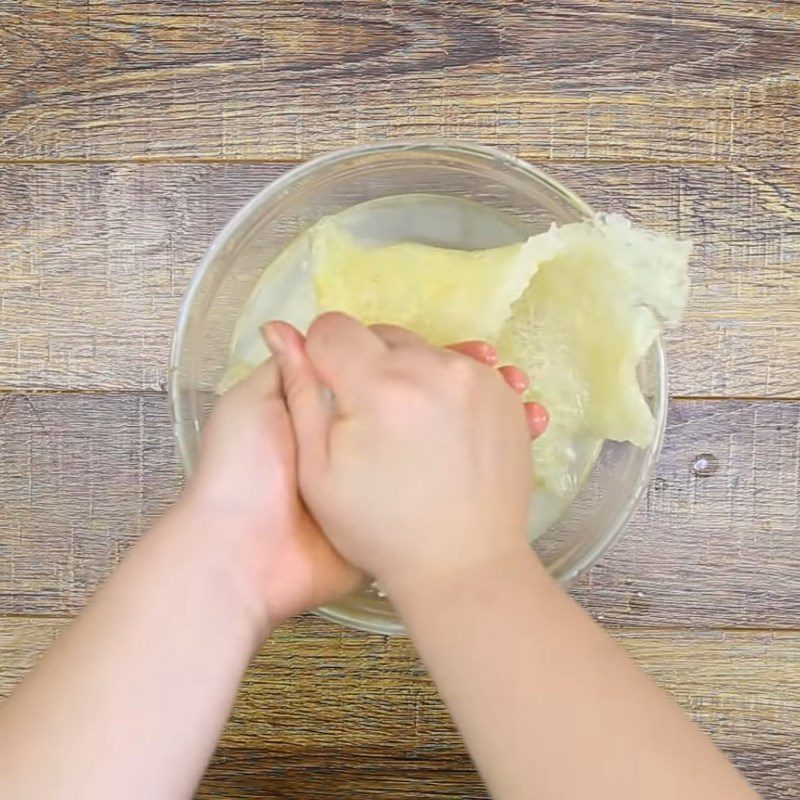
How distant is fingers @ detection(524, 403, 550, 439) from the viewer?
21.6 inches

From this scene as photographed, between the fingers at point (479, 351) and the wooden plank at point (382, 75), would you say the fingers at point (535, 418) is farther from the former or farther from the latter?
the wooden plank at point (382, 75)

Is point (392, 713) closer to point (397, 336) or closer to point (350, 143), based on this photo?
point (397, 336)

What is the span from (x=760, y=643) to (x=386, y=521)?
0.34 metres

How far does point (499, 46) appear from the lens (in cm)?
64

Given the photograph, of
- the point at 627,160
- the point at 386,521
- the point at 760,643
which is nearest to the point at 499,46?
the point at 627,160

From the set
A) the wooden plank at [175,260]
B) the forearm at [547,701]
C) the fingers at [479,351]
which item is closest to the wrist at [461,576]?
the forearm at [547,701]

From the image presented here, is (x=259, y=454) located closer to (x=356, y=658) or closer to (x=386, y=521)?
(x=386, y=521)

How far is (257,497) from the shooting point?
0.51 m

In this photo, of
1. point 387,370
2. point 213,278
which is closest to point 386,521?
point 387,370

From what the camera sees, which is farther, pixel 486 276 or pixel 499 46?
pixel 499 46

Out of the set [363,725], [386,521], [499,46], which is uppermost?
[499,46]

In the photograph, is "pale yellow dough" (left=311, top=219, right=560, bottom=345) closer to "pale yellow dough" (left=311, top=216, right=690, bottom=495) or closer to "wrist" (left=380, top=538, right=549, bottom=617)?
"pale yellow dough" (left=311, top=216, right=690, bottom=495)

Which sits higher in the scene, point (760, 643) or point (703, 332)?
point (703, 332)

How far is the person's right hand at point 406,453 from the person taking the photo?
473 millimetres
